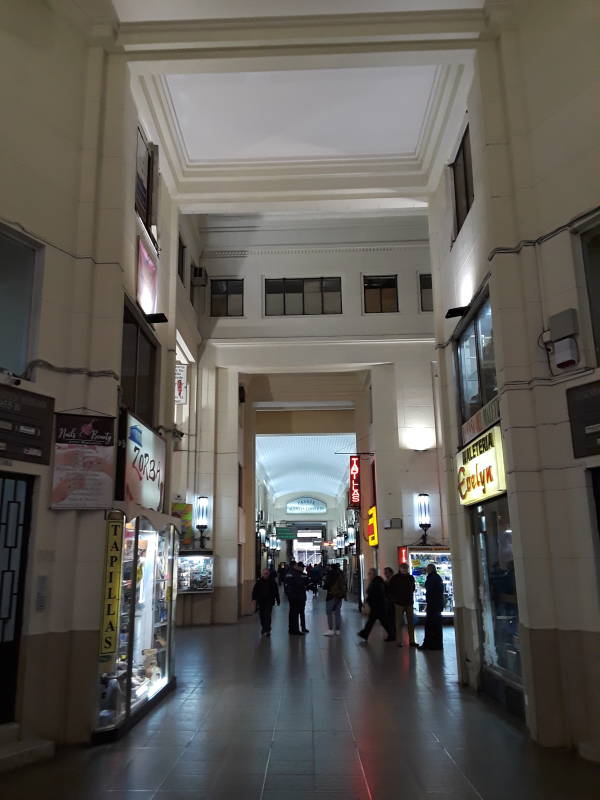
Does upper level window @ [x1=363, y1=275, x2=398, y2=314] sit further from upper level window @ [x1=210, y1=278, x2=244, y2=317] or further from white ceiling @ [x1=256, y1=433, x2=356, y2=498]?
white ceiling @ [x1=256, y1=433, x2=356, y2=498]

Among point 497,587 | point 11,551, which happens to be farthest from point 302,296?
point 11,551

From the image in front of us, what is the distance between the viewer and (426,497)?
1550cm

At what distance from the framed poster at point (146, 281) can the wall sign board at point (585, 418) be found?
17.3 feet

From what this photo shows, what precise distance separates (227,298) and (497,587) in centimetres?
1118

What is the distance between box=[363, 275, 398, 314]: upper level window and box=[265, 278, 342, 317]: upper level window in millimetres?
743

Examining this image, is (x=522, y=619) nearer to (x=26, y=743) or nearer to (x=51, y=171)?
(x=26, y=743)

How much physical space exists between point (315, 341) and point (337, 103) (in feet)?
24.5

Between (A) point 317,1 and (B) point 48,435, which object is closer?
(B) point 48,435

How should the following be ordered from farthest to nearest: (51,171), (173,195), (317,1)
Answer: (173,195)
(317,1)
(51,171)

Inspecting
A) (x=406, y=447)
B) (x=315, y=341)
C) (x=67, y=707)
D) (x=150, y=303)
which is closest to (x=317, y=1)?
(x=150, y=303)

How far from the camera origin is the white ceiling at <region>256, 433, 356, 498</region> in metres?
28.8

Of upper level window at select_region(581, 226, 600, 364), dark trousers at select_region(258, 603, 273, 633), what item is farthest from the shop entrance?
dark trousers at select_region(258, 603, 273, 633)

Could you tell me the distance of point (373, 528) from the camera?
17.3 metres

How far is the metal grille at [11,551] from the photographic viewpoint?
18.6 feet
